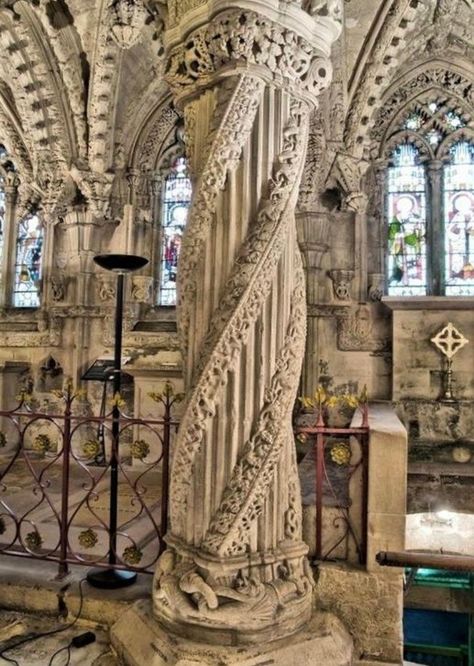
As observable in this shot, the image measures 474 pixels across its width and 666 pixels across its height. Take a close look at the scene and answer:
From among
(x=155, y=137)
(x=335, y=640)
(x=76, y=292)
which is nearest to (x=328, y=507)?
(x=335, y=640)

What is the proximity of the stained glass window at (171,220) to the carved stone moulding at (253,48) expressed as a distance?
5503mm

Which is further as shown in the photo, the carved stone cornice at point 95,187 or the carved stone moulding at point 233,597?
the carved stone cornice at point 95,187

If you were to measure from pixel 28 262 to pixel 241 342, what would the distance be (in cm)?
708

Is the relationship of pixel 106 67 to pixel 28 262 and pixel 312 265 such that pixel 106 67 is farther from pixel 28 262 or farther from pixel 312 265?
pixel 312 265

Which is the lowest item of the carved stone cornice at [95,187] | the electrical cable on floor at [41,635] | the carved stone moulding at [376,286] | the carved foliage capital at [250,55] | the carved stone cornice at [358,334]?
the electrical cable on floor at [41,635]

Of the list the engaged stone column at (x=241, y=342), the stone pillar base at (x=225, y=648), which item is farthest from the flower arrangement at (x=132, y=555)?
the engaged stone column at (x=241, y=342)

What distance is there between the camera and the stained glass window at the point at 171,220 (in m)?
7.67

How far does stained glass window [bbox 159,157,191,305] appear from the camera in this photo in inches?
302

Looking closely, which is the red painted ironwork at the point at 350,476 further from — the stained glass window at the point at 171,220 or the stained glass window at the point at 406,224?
the stained glass window at the point at 171,220

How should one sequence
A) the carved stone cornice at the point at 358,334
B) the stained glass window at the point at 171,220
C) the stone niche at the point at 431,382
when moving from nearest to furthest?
the stone niche at the point at 431,382 → the carved stone cornice at the point at 358,334 → the stained glass window at the point at 171,220

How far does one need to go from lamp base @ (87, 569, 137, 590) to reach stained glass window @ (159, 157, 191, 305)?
5339mm

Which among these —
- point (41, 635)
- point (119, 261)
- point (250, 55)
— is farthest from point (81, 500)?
point (250, 55)

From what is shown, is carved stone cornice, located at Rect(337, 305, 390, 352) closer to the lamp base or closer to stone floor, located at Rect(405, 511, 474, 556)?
stone floor, located at Rect(405, 511, 474, 556)

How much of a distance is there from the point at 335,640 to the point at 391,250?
5.75 metres
